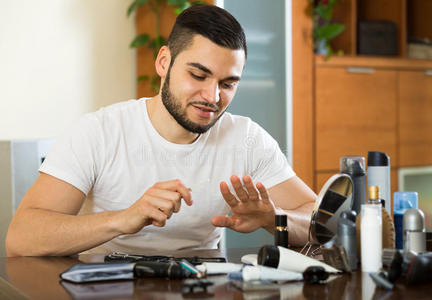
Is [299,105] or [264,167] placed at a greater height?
[299,105]

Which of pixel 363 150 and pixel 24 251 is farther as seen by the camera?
pixel 363 150

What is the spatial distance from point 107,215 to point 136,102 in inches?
21.2

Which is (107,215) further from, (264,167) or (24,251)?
(264,167)

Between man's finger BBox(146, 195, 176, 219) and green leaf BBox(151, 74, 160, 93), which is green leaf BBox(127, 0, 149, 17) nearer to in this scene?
green leaf BBox(151, 74, 160, 93)

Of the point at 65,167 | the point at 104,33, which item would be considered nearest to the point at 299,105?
the point at 104,33

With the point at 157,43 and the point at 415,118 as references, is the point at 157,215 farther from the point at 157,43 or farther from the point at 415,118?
the point at 415,118

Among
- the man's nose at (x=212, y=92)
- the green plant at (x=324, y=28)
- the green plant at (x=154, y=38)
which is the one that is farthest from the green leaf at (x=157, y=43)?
the man's nose at (x=212, y=92)

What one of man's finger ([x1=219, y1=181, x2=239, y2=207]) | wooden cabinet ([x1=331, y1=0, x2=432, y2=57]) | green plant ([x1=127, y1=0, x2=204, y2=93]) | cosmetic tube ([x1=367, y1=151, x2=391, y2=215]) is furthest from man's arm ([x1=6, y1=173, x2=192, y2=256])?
wooden cabinet ([x1=331, y1=0, x2=432, y2=57])

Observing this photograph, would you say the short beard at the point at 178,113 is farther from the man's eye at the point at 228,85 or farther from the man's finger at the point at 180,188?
the man's finger at the point at 180,188

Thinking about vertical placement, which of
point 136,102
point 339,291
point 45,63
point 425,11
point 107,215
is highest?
point 425,11

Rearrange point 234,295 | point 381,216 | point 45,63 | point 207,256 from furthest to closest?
point 45,63 → point 207,256 → point 381,216 → point 234,295

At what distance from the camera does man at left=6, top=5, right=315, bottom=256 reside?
1.52 m

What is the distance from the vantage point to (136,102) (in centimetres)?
191

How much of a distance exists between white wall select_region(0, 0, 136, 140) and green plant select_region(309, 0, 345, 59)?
1.07 metres
